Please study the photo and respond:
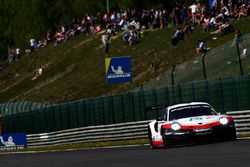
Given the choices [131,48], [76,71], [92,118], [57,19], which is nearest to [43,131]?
[92,118]

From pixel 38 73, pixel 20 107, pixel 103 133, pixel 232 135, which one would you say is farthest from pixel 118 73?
pixel 38 73

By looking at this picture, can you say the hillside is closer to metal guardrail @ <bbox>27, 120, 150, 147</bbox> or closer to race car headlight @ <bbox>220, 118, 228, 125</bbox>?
metal guardrail @ <bbox>27, 120, 150, 147</bbox>

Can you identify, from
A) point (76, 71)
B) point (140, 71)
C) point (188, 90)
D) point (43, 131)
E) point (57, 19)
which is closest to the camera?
point (188, 90)

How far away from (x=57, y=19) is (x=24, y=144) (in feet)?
197

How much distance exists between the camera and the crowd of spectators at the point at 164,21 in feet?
139

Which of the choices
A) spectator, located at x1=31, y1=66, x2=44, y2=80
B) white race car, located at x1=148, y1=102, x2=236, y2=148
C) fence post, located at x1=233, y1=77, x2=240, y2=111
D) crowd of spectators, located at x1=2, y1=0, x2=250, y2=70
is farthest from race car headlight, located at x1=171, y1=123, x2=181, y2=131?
spectator, located at x1=31, y1=66, x2=44, y2=80

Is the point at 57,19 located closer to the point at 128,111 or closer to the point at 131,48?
the point at 131,48

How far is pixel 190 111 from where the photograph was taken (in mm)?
23344

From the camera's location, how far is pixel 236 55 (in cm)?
3331

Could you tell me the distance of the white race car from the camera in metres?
22.3

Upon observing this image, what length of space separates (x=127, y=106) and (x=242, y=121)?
26.9 feet

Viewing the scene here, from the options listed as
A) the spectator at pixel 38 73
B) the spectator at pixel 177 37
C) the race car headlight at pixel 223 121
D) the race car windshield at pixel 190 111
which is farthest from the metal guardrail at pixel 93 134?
the spectator at pixel 38 73

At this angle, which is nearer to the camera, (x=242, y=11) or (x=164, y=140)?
(x=164, y=140)

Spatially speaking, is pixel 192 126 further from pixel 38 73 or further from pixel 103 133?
pixel 38 73
